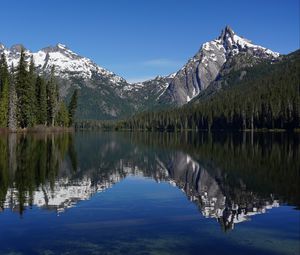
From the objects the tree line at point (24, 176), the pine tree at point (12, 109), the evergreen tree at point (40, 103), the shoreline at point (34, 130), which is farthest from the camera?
the evergreen tree at point (40, 103)

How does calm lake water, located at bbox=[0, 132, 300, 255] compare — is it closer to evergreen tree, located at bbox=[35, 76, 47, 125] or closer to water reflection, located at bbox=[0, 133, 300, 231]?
water reflection, located at bbox=[0, 133, 300, 231]

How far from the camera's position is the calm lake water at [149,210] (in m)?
17.0

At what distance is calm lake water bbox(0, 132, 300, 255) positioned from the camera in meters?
17.0

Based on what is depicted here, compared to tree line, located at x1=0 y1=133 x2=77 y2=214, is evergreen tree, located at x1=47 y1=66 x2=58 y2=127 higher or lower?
higher

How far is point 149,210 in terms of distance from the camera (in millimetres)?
24641

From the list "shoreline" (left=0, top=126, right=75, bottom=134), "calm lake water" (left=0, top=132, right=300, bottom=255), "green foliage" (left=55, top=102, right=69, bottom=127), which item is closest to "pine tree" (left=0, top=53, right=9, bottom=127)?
"shoreline" (left=0, top=126, right=75, bottom=134)

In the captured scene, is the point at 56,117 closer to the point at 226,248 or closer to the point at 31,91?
the point at 31,91

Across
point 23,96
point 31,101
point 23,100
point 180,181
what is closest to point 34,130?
point 31,101

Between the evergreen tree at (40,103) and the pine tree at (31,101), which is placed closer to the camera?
the pine tree at (31,101)

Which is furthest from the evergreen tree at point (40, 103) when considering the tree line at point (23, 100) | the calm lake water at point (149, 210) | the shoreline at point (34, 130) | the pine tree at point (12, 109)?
the calm lake water at point (149, 210)

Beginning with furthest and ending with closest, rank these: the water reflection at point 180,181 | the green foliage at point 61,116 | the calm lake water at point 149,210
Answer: the green foliage at point 61,116, the water reflection at point 180,181, the calm lake water at point 149,210

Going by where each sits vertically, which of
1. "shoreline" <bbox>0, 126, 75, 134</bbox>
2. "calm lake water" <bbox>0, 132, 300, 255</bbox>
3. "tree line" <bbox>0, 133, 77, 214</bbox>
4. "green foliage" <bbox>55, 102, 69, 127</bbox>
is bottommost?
"calm lake water" <bbox>0, 132, 300, 255</bbox>

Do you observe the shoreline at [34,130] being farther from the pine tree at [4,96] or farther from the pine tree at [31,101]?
the pine tree at [4,96]

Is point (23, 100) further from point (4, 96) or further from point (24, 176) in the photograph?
point (24, 176)
